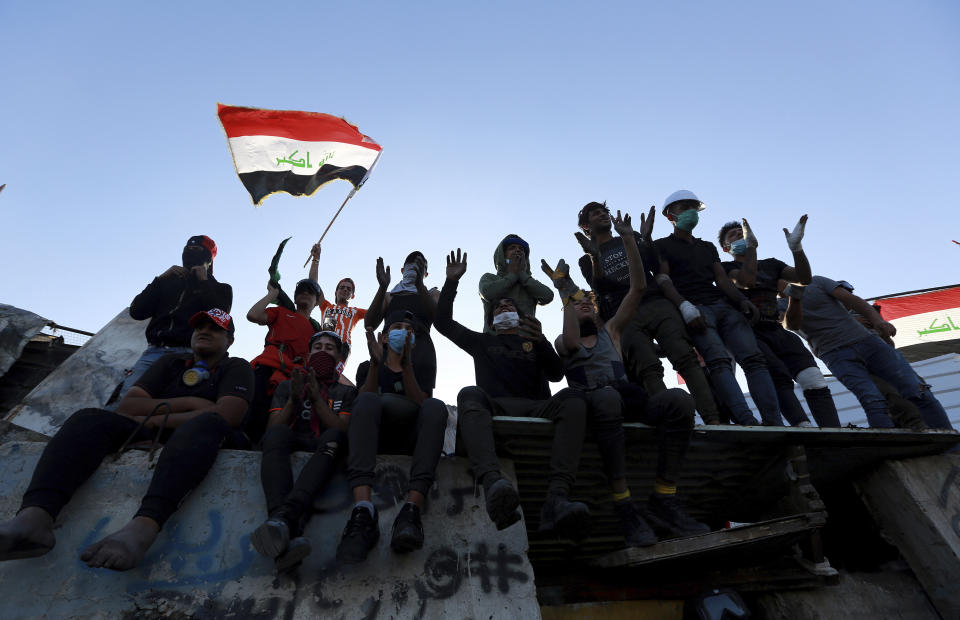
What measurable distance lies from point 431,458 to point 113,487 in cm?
198

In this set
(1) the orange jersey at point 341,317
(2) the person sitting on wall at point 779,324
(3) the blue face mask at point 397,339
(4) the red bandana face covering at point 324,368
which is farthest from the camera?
(1) the orange jersey at point 341,317

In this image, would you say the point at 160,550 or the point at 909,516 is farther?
the point at 909,516

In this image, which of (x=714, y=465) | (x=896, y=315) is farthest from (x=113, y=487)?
(x=896, y=315)

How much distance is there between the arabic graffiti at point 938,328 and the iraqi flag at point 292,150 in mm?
14283

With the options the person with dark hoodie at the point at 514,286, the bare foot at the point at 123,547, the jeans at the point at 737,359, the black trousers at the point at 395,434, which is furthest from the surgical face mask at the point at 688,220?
the bare foot at the point at 123,547

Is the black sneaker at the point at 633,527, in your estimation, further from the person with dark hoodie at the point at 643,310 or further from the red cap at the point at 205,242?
the red cap at the point at 205,242

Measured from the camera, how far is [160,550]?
3.08 metres

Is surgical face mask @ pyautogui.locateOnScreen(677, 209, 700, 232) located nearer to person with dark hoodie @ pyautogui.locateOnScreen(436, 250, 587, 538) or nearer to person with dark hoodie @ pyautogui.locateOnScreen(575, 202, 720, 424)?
person with dark hoodie @ pyautogui.locateOnScreen(575, 202, 720, 424)

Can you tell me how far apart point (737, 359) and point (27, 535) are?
5794 millimetres

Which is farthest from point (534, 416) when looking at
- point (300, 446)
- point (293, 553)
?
point (293, 553)

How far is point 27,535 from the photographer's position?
2.64 meters

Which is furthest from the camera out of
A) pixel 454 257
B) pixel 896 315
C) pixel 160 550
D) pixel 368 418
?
pixel 896 315

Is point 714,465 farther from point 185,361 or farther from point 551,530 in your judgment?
point 185,361

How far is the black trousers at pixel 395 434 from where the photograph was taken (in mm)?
3330
